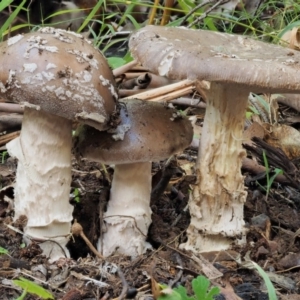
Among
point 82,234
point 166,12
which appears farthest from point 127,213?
point 166,12

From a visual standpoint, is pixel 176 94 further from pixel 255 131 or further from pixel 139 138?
pixel 139 138

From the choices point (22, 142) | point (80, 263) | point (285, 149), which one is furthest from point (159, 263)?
point (285, 149)

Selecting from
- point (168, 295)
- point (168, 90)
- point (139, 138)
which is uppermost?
point (139, 138)

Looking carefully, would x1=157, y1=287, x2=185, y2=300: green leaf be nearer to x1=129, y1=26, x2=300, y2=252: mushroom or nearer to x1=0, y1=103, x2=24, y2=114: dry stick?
x1=129, y1=26, x2=300, y2=252: mushroom

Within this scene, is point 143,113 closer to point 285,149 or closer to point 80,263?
point 80,263

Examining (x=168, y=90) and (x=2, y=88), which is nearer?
(x=2, y=88)

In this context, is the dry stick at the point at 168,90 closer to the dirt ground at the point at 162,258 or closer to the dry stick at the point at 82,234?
the dirt ground at the point at 162,258

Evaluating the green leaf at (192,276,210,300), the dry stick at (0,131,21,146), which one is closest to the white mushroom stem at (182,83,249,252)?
the green leaf at (192,276,210,300)
